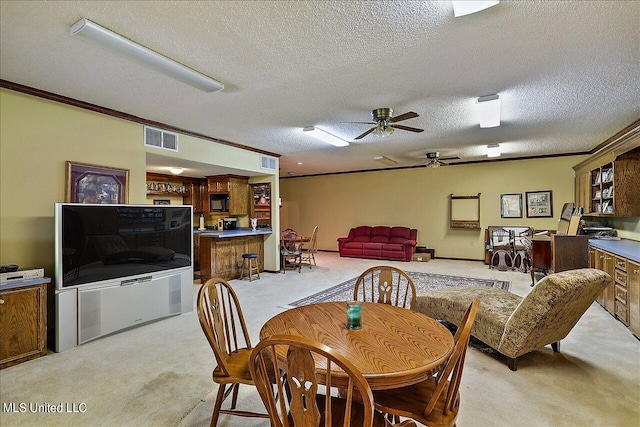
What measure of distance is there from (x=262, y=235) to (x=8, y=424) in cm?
507

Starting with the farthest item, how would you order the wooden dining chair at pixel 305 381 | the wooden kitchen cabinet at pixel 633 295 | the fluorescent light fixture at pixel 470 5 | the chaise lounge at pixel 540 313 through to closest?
1. the wooden kitchen cabinet at pixel 633 295
2. the chaise lounge at pixel 540 313
3. the fluorescent light fixture at pixel 470 5
4. the wooden dining chair at pixel 305 381

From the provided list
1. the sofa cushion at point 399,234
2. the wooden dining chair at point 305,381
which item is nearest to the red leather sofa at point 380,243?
the sofa cushion at point 399,234

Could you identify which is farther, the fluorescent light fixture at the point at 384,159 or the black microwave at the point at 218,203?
the black microwave at the point at 218,203

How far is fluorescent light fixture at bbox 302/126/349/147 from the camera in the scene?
4.65 metres

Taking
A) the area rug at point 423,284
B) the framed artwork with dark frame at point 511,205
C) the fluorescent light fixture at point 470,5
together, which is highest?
the fluorescent light fixture at point 470,5

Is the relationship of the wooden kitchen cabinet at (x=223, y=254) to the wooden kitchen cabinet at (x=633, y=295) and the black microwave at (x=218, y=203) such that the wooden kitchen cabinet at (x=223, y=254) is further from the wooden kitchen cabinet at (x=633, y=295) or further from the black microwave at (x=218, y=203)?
the wooden kitchen cabinet at (x=633, y=295)

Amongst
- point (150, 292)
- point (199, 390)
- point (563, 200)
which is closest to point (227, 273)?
point (150, 292)

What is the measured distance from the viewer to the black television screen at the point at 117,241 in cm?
308

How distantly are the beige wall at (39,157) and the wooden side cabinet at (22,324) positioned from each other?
45cm

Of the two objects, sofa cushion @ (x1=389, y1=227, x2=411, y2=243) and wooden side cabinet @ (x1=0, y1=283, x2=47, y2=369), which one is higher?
sofa cushion @ (x1=389, y1=227, x2=411, y2=243)

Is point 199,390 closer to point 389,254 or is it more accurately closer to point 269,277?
point 269,277

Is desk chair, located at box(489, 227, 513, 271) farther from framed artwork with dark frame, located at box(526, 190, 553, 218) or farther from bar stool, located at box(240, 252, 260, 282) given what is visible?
bar stool, located at box(240, 252, 260, 282)

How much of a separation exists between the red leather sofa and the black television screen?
5.39 metres

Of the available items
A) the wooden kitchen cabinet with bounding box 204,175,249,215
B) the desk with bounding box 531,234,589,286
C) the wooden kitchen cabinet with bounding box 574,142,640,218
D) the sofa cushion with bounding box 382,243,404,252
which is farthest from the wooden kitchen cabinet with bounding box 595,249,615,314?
the wooden kitchen cabinet with bounding box 204,175,249,215
